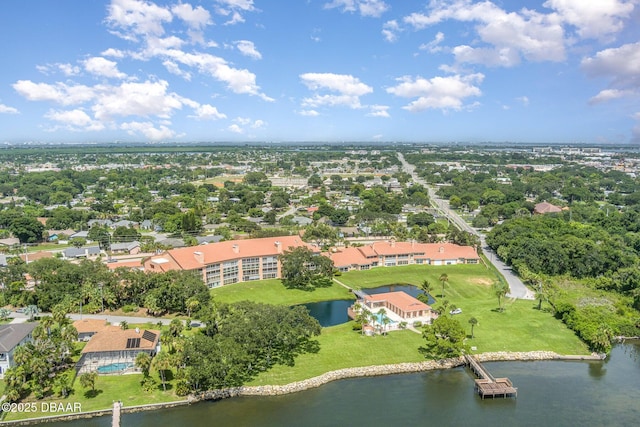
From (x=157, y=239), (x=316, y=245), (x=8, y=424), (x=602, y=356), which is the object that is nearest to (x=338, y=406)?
(x=8, y=424)

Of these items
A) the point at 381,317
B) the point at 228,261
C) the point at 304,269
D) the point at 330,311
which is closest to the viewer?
the point at 381,317

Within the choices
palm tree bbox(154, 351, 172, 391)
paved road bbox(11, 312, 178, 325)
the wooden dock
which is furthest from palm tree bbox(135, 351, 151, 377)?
the wooden dock

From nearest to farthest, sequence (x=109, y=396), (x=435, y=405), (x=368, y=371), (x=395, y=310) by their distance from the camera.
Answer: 1. (x=109, y=396)
2. (x=435, y=405)
3. (x=368, y=371)
4. (x=395, y=310)

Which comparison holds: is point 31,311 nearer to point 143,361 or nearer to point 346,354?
point 143,361

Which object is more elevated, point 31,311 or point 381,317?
point 31,311

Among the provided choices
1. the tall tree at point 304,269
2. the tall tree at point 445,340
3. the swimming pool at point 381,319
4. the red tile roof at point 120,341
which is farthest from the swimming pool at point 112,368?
the tall tree at point 445,340

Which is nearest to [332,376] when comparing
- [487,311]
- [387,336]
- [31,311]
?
[387,336]
